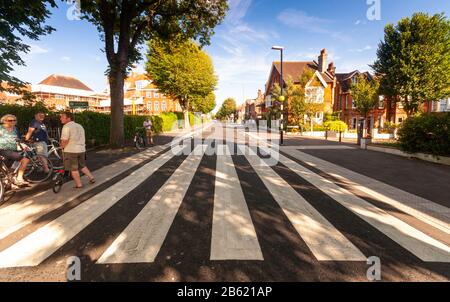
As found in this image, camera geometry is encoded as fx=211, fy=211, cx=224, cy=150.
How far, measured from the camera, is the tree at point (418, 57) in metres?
18.8

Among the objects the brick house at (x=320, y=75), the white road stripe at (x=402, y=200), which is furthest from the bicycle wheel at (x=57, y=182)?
the brick house at (x=320, y=75)

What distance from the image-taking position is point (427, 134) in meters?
9.40

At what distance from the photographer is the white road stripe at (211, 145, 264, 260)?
279 centimetres

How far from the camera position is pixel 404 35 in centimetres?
1908

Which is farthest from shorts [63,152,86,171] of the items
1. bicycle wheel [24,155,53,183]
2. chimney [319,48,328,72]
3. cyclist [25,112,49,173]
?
chimney [319,48,328,72]

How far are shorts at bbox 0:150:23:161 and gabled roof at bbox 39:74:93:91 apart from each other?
201 feet

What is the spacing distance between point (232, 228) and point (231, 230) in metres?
0.07

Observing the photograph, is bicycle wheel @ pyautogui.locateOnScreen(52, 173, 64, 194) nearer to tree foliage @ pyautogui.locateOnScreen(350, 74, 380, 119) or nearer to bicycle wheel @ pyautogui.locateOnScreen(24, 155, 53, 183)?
bicycle wheel @ pyautogui.locateOnScreen(24, 155, 53, 183)

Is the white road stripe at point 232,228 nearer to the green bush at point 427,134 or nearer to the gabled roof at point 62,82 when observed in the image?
the green bush at point 427,134

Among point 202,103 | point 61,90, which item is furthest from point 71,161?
point 61,90

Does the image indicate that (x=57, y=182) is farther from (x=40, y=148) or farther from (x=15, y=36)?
(x=15, y=36)

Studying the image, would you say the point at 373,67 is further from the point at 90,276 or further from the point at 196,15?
the point at 90,276

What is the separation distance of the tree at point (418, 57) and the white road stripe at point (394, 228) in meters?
21.2

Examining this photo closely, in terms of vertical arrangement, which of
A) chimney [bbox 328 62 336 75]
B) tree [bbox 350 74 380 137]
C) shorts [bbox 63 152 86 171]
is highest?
chimney [bbox 328 62 336 75]
